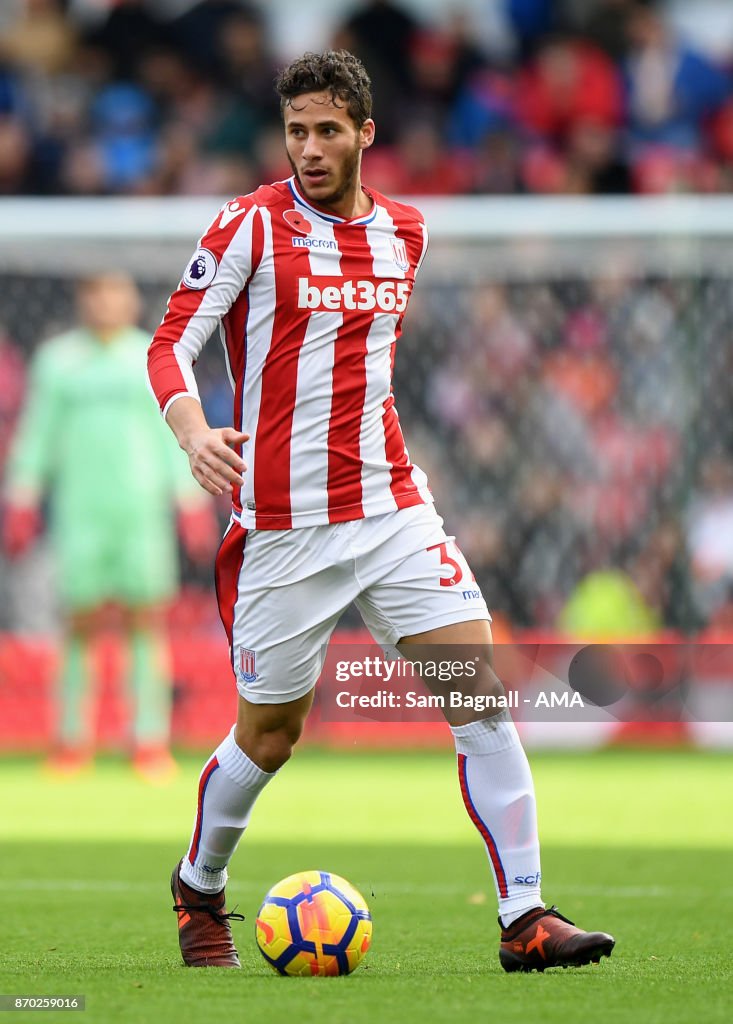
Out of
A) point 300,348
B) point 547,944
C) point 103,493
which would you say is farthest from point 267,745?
point 103,493

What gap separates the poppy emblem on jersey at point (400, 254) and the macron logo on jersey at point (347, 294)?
0.05m

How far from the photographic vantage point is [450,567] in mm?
4703

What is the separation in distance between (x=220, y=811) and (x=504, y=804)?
2.44 ft

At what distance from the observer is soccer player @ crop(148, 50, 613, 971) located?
4.61 meters

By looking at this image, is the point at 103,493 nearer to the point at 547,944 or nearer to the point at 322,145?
the point at 322,145

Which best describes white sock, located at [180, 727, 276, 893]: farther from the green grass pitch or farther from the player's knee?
the green grass pitch

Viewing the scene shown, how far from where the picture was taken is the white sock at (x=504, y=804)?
4.56 metres

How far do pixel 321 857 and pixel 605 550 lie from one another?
20.1 feet

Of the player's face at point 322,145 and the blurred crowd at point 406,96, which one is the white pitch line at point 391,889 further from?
the blurred crowd at point 406,96

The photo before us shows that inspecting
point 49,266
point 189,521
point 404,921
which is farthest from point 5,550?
point 404,921

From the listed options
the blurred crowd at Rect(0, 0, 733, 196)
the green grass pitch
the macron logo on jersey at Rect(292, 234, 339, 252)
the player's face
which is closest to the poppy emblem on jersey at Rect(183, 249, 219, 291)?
the macron logo on jersey at Rect(292, 234, 339, 252)

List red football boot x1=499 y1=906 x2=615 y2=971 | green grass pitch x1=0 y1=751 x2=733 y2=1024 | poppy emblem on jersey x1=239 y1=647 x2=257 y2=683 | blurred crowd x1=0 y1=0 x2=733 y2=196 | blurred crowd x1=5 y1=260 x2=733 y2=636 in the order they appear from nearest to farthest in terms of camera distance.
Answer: green grass pitch x1=0 y1=751 x2=733 y2=1024 → red football boot x1=499 y1=906 x2=615 y2=971 → poppy emblem on jersey x1=239 y1=647 x2=257 y2=683 → blurred crowd x1=5 y1=260 x2=733 y2=636 → blurred crowd x1=0 y1=0 x2=733 y2=196

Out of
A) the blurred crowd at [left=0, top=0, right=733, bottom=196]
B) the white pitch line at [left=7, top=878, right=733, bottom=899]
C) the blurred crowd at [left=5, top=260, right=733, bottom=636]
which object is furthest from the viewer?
the blurred crowd at [left=0, top=0, right=733, bottom=196]

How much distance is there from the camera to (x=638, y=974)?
4.49 metres
